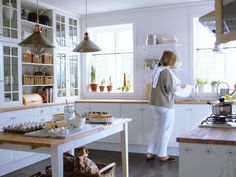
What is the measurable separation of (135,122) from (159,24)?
1841 mm

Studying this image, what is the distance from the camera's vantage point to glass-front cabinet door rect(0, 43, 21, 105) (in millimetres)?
4264

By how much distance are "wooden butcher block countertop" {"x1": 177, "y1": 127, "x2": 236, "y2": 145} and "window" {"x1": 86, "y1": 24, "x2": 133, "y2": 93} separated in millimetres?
3730

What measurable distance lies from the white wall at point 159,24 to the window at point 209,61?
7.1 inches

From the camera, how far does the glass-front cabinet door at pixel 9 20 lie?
4242 mm

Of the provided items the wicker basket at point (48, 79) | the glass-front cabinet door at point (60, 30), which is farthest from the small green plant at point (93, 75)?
the wicker basket at point (48, 79)

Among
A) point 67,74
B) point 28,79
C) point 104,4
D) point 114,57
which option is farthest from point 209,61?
point 28,79

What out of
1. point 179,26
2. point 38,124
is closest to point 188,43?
point 179,26

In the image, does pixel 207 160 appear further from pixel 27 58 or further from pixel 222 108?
pixel 27 58

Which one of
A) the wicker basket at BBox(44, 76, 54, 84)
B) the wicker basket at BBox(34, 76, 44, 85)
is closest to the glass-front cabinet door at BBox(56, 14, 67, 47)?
the wicker basket at BBox(44, 76, 54, 84)

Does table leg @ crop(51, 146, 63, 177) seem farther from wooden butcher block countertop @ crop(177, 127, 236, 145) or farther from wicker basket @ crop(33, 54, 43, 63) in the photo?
wicker basket @ crop(33, 54, 43, 63)

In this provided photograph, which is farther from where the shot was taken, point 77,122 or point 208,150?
point 77,122

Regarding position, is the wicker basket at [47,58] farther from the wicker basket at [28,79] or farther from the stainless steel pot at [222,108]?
the stainless steel pot at [222,108]

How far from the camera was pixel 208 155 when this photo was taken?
6.51 ft

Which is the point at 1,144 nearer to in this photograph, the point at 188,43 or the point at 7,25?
the point at 7,25
